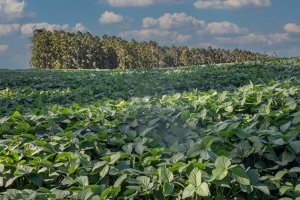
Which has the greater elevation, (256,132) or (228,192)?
(256,132)

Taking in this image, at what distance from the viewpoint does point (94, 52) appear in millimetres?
76312

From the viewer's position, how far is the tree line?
239ft

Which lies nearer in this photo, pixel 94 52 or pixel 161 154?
pixel 161 154

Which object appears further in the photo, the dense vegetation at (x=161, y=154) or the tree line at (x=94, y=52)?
the tree line at (x=94, y=52)

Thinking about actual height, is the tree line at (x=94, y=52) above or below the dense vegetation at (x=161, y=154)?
above

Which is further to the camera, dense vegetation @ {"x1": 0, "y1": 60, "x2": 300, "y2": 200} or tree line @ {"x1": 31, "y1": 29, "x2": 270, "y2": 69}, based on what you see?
tree line @ {"x1": 31, "y1": 29, "x2": 270, "y2": 69}

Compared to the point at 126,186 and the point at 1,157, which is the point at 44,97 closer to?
the point at 1,157

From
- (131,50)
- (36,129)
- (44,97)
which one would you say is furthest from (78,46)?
(36,129)

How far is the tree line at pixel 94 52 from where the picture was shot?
7288 cm

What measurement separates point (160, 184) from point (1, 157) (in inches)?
59.7

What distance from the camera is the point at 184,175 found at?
2.94m

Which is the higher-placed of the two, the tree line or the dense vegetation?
the tree line

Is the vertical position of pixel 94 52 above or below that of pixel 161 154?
above

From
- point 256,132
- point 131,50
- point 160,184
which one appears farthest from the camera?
point 131,50
